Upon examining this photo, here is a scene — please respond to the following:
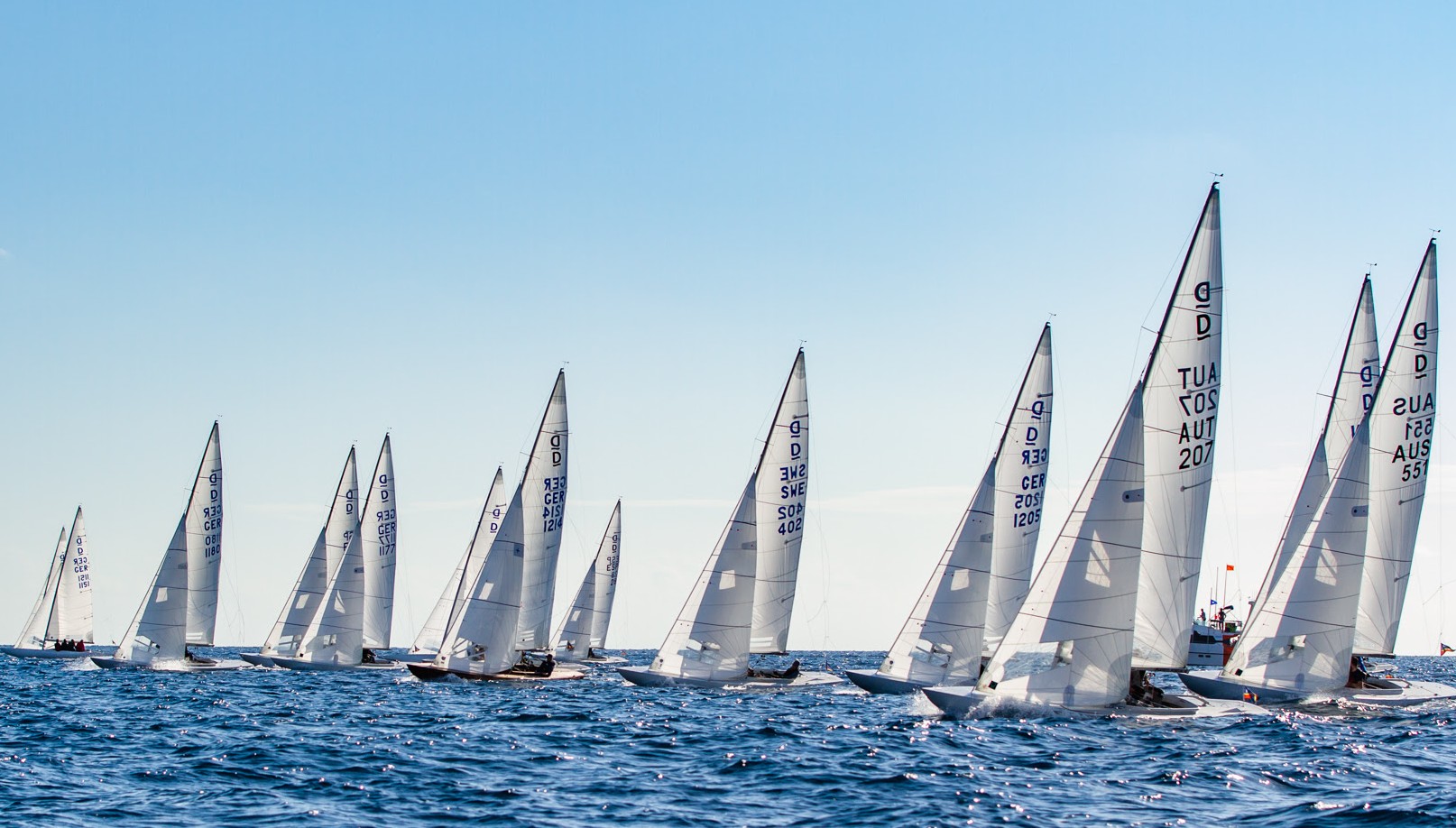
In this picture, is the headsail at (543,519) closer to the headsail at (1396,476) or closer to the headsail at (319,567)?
the headsail at (319,567)

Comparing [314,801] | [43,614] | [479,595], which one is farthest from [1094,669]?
[43,614]

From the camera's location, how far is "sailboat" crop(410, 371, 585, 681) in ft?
152

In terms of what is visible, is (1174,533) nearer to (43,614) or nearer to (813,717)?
(813,717)

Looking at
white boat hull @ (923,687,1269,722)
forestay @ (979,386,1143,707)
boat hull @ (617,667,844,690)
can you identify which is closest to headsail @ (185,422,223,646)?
boat hull @ (617,667,844,690)

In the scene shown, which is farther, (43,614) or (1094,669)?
(43,614)

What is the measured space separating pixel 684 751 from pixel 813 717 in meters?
8.58

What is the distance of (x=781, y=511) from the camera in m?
46.1

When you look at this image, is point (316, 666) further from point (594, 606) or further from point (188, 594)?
point (594, 606)

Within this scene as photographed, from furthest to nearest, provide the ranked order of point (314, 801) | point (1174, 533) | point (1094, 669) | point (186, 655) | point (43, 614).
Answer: point (43, 614)
point (186, 655)
point (1174, 533)
point (1094, 669)
point (314, 801)

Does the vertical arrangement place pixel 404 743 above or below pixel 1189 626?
below

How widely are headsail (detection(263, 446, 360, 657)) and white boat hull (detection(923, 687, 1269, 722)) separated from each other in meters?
33.6

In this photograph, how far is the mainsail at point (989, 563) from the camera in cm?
4178

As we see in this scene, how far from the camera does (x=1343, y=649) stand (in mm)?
37188

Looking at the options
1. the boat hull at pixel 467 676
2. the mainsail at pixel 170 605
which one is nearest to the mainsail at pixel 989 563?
the boat hull at pixel 467 676
